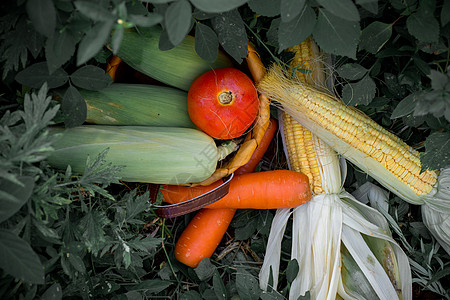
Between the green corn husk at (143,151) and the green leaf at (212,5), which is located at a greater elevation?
the green leaf at (212,5)

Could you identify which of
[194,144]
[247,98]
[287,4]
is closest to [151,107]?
[194,144]

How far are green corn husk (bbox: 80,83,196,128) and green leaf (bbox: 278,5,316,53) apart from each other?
53 centimetres

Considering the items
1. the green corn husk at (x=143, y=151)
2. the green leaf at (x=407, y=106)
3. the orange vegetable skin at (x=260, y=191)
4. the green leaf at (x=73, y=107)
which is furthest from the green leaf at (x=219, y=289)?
the green leaf at (x=407, y=106)

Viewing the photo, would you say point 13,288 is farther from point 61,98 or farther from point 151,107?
point 151,107

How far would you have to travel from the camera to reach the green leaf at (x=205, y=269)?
1546 millimetres

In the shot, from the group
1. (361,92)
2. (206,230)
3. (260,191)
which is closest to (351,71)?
(361,92)

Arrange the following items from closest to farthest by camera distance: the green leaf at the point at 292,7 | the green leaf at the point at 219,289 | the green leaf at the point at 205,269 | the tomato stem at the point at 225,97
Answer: the green leaf at the point at 292,7 → the tomato stem at the point at 225,97 → the green leaf at the point at 219,289 → the green leaf at the point at 205,269

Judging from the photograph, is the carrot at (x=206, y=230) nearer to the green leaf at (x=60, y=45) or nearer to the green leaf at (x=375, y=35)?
the green leaf at (x=375, y=35)

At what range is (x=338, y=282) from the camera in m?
1.48

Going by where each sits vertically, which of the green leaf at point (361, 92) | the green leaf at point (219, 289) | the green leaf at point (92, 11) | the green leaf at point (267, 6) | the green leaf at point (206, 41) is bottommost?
the green leaf at point (219, 289)

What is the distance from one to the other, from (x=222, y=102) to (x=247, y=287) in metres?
0.69

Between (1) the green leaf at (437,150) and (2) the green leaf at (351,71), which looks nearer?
(1) the green leaf at (437,150)

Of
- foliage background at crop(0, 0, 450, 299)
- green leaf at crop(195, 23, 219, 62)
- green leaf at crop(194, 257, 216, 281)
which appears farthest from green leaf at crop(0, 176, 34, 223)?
green leaf at crop(194, 257, 216, 281)

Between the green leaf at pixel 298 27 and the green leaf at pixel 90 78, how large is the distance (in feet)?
1.88
